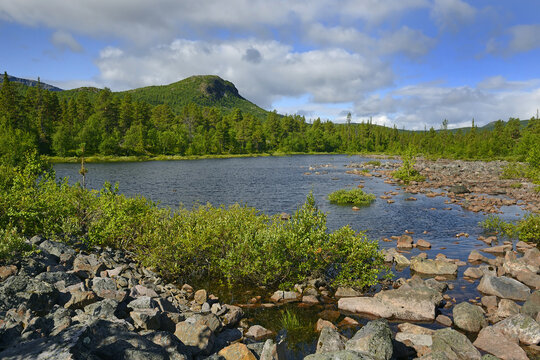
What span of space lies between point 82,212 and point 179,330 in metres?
12.8

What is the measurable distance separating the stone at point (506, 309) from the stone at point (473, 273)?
4.40 metres

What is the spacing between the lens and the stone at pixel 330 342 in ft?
35.8

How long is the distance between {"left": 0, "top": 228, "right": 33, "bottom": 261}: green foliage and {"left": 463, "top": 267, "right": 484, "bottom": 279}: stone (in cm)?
2113

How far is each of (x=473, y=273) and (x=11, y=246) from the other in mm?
21970

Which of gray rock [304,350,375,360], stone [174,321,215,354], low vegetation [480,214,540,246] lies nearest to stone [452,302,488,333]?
gray rock [304,350,375,360]

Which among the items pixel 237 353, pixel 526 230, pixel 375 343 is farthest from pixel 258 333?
pixel 526 230

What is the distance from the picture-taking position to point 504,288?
16234 millimetres

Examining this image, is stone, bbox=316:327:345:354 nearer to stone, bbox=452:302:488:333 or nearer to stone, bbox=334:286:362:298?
stone, bbox=334:286:362:298

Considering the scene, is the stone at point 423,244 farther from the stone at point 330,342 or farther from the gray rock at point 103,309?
the gray rock at point 103,309

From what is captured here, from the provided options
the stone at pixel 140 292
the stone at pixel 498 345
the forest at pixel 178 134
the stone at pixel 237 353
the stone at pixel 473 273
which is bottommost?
the stone at pixel 473 273

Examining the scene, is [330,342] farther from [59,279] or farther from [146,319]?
[59,279]

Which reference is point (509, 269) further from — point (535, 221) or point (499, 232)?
point (499, 232)

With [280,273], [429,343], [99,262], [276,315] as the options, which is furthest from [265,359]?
[99,262]

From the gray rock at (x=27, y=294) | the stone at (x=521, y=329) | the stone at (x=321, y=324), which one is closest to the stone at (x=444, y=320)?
the stone at (x=521, y=329)
